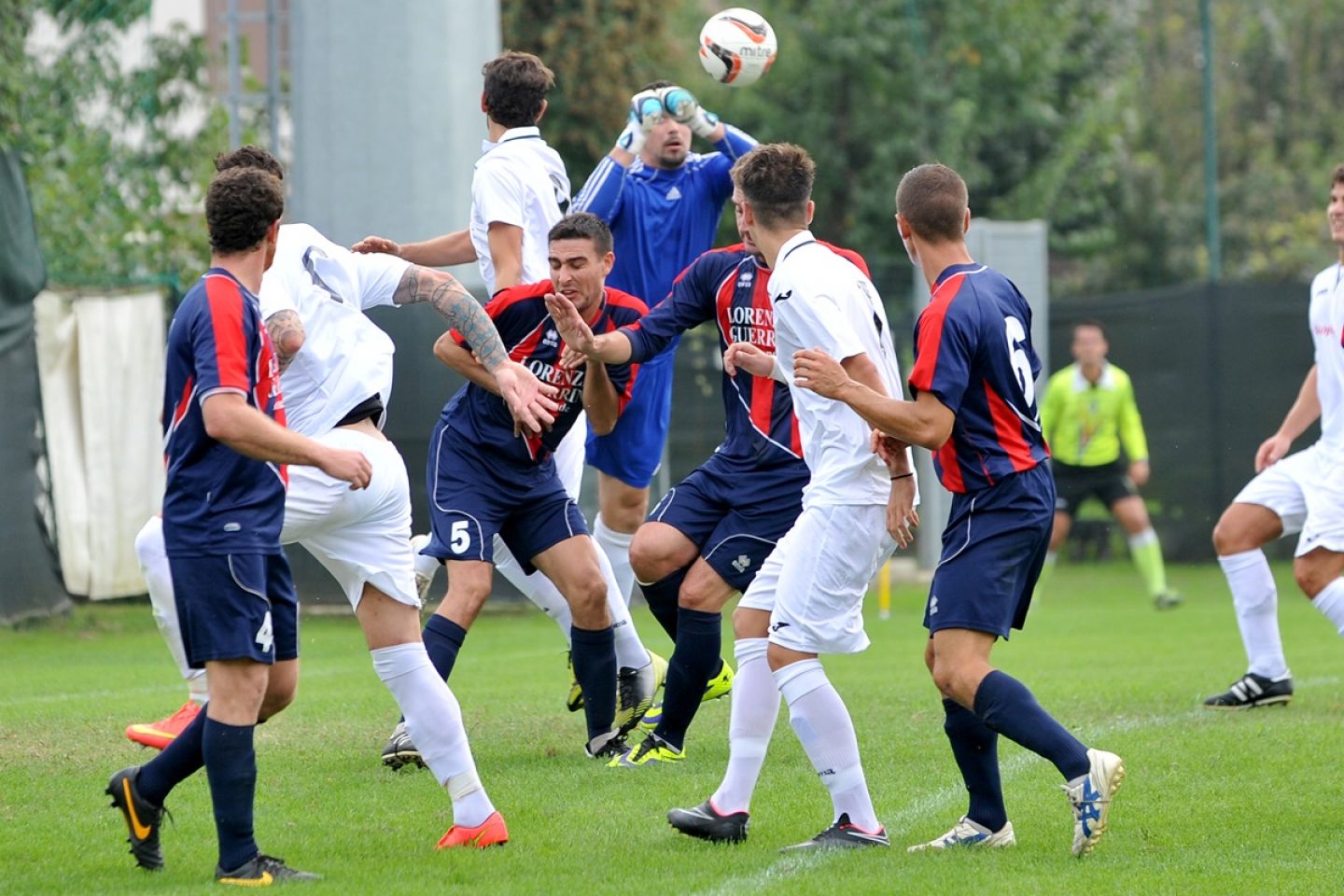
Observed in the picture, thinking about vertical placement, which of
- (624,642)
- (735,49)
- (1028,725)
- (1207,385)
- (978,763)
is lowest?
(1207,385)

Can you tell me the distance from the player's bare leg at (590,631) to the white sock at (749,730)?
1466mm

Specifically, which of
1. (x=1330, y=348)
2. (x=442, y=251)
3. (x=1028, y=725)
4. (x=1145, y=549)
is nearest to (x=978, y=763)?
(x=1028, y=725)

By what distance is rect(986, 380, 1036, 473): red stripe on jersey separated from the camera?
18.1 ft

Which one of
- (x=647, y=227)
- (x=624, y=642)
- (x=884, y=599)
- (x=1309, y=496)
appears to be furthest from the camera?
(x=884, y=599)

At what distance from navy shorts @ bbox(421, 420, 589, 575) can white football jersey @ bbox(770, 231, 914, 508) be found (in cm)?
183

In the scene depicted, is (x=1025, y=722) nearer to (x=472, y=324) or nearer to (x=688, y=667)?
(x=688, y=667)

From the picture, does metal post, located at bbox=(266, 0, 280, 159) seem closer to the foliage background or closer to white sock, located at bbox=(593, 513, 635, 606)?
the foliage background

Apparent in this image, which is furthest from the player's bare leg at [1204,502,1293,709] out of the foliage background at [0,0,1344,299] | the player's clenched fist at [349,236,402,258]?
the foliage background at [0,0,1344,299]

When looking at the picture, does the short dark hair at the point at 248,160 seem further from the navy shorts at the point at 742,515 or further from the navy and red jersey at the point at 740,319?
the navy shorts at the point at 742,515

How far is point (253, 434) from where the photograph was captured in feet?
16.0

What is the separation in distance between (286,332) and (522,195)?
2089 mm

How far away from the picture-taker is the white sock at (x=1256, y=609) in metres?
8.71

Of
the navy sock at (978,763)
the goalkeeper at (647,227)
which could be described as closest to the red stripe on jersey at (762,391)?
the goalkeeper at (647,227)

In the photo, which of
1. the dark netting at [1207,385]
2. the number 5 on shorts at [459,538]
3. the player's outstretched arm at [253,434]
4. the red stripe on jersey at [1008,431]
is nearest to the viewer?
the player's outstretched arm at [253,434]
